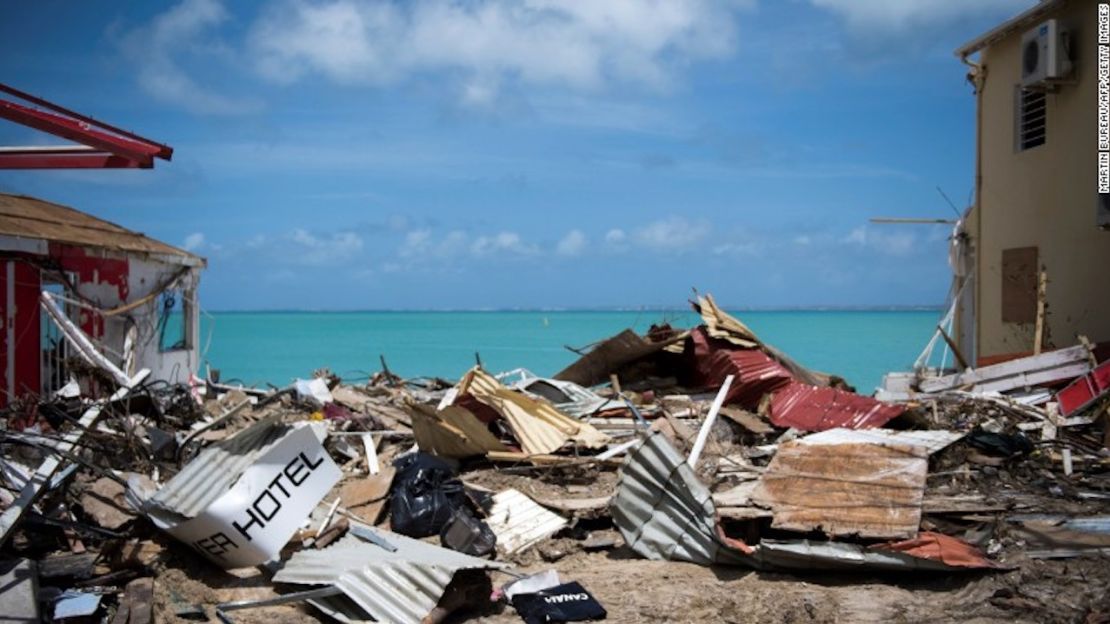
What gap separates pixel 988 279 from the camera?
17.6 meters

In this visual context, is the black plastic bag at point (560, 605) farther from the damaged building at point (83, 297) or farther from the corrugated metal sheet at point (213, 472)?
the damaged building at point (83, 297)

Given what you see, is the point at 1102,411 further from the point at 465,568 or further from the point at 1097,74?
the point at 465,568

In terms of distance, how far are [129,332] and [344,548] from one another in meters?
10.3

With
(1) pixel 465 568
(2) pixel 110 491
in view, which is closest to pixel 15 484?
(2) pixel 110 491

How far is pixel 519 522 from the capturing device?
9.39m

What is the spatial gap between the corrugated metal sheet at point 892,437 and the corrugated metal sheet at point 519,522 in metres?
2.81

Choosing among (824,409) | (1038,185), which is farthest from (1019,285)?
(824,409)

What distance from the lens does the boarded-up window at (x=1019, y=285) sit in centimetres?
1619

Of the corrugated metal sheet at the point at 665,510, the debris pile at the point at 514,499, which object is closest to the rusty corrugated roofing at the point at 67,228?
the debris pile at the point at 514,499

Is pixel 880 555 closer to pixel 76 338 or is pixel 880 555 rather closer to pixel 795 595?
pixel 795 595

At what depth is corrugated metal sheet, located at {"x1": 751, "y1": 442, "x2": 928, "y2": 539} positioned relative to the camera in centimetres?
803

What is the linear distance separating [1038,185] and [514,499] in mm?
11292

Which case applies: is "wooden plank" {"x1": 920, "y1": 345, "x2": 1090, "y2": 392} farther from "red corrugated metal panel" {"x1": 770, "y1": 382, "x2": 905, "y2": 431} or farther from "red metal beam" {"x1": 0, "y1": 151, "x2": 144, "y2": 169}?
"red metal beam" {"x1": 0, "y1": 151, "x2": 144, "y2": 169}

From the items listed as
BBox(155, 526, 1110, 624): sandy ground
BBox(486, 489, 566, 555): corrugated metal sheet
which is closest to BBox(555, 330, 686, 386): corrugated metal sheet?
BBox(486, 489, 566, 555): corrugated metal sheet
